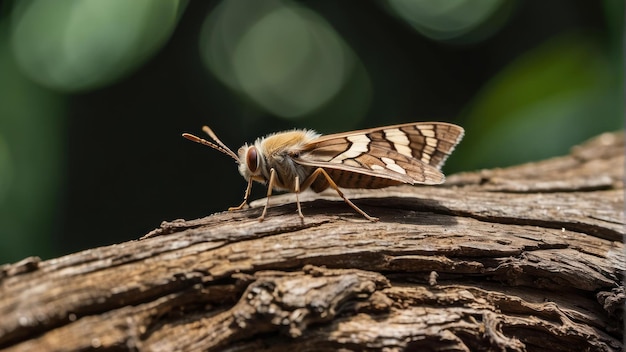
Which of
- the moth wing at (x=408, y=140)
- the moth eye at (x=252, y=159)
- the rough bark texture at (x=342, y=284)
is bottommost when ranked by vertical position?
the rough bark texture at (x=342, y=284)

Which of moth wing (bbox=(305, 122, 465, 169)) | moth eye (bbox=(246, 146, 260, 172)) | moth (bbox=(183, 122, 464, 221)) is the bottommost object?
moth eye (bbox=(246, 146, 260, 172))

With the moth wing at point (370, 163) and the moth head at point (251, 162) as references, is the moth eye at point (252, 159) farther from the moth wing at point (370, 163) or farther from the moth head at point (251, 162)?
the moth wing at point (370, 163)

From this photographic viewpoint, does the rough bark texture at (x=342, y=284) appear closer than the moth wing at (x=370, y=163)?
Yes

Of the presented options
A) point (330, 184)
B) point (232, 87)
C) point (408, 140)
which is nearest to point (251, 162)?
point (330, 184)

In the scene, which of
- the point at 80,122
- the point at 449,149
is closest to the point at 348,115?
the point at 80,122

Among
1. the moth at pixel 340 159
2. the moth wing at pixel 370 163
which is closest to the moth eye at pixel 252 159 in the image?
the moth at pixel 340 159

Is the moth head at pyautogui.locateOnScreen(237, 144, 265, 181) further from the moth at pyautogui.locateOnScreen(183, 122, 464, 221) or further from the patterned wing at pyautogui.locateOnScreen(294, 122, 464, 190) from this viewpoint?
the patterned wing at pyautogui.locateOnScreen(294, 122, 464, 190)

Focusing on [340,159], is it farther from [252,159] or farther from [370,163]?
[252,159]

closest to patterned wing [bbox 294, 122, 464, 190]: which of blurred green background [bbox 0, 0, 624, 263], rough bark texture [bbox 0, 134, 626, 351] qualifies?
rough bark texture [bbox 0, 134, 626, 351]
